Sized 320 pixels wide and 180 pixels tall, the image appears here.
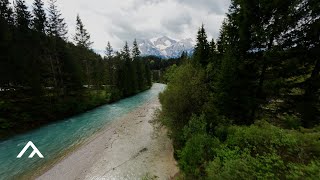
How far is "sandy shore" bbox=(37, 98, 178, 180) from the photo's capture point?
44.5ft

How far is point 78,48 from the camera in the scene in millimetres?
42281

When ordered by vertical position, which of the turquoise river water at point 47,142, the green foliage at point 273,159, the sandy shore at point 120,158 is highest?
the green foliage at point 273,159

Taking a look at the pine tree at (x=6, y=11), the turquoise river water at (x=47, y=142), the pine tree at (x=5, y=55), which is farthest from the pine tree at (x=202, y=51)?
the pine tree at (x=6, y=11)

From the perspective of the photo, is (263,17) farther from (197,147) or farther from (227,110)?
Answer: (197,147)

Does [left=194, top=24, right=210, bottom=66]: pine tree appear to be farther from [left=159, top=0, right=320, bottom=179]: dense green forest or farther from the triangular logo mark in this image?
the triangular logo mark

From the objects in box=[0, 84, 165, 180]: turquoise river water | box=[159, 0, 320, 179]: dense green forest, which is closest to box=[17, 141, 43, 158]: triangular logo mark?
box=[0, 84, 165, 180]: turquoise river water

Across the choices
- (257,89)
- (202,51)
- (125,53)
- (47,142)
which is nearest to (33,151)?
(47,142)

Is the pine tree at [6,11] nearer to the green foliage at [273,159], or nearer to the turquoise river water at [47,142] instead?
the turquoise river water at [47,142]

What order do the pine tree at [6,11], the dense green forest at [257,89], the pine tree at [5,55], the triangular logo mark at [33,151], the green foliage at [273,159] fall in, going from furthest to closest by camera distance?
1. the pine tree at [6,11]
2. the pine tree at [5,55]
3. the triangular logo mark at [33,151]
4. the dense green forest at [257,89]
5. the green foliage at [273,159]

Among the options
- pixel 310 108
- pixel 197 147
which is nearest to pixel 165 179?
pixel 197 147

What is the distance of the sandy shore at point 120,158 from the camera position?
13.6 m

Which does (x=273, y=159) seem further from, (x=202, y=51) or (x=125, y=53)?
(x=125, y=53)

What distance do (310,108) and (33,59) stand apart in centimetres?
3095

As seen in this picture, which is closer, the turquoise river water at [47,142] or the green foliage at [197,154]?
the green foliage at [197,154]
